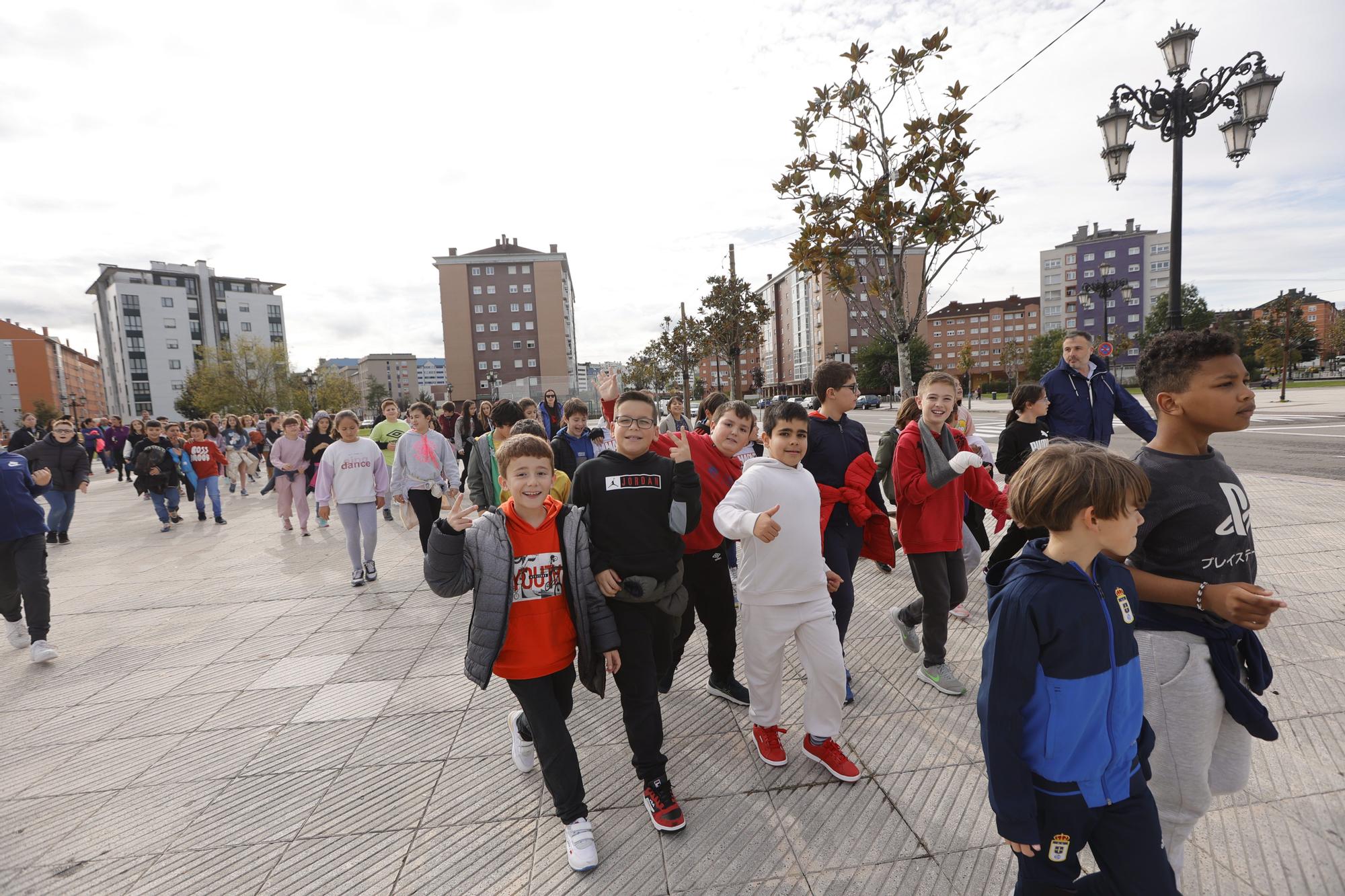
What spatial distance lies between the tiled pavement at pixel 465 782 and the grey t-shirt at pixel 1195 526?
117cm

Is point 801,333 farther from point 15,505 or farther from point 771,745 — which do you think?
point 771,745

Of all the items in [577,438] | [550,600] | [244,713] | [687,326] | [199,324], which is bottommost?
[244,713]

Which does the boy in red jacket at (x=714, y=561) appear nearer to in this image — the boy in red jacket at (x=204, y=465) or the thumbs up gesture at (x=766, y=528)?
the thumbs up gesture at (x=766, y=528)

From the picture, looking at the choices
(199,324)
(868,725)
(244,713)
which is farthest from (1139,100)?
(199,324)

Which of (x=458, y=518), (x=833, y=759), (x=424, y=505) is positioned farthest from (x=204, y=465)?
(x=833, y=759)

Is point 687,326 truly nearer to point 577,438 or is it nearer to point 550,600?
point 577,438

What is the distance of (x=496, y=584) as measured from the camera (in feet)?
8.44

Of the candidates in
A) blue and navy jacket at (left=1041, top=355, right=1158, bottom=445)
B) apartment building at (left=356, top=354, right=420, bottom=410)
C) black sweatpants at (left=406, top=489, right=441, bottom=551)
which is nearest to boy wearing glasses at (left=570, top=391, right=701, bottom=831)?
blue and navy jacket at (left=1041, top=355, right=1158, bottom=445)

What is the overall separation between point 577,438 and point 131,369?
3946 inches

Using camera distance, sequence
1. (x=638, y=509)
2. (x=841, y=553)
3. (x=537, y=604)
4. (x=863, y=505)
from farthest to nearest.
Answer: (x=841, y=553)
(x=863, y=505)
(x=638, y=509)
(x=537, y=604)

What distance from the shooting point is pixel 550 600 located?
106 inches

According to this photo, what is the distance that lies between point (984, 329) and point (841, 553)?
400ft

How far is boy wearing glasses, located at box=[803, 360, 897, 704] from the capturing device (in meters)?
Answer: 3.48

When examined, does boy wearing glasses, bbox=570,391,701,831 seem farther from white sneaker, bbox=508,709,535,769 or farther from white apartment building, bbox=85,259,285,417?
white apartment building, bbox=85,259,285,417
